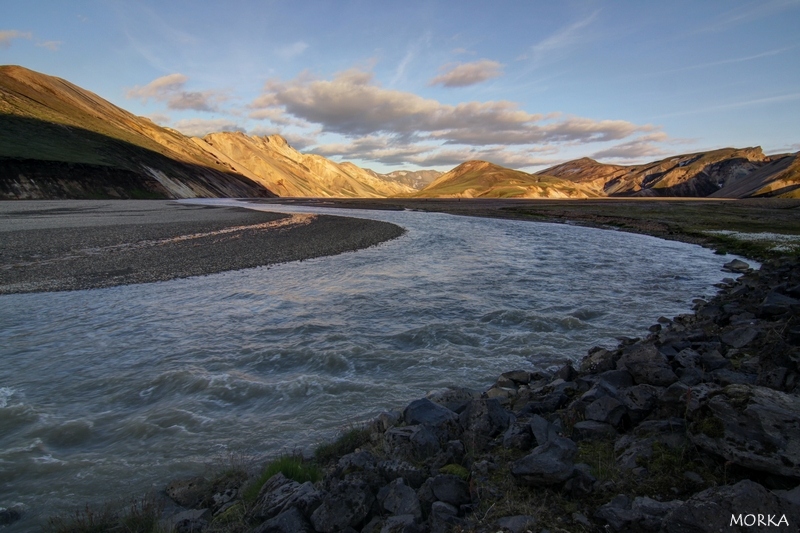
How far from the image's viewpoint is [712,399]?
18.2ft

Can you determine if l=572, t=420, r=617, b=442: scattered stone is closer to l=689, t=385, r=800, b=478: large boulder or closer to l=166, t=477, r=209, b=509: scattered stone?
l=689, t=385, r=800, b=478: large boulder

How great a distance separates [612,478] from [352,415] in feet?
17.8

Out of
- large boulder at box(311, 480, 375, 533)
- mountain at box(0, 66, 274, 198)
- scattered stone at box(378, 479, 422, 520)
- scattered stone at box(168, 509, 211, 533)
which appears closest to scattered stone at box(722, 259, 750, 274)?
scattered stone at box(378, 479, 422, 520)

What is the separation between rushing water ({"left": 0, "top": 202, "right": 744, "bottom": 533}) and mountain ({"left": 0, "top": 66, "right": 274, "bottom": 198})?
360 ft

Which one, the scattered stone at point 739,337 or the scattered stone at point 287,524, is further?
the scattered stone at point 739,337

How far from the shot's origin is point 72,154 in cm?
12294

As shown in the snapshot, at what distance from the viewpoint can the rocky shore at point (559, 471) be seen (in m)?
4.32

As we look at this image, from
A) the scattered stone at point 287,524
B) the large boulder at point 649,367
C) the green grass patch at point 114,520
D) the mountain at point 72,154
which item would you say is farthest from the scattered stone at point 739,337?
the mountain at point 72,154

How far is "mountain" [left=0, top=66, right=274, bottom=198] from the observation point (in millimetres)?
104375

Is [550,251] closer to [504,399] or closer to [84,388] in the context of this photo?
[504,399]

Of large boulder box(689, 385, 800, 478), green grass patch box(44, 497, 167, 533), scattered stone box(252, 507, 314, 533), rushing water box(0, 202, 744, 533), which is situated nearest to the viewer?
large boulder box(689, 385, 800, 478)

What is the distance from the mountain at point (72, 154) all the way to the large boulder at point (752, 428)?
126599 millimetres

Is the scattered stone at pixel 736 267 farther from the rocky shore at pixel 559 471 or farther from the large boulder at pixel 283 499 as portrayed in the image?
the large boulder at pixel 283 499

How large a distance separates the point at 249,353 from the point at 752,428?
1144 cm
